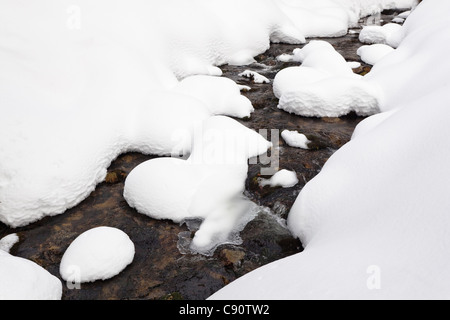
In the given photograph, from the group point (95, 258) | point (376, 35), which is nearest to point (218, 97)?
point (95, 258)

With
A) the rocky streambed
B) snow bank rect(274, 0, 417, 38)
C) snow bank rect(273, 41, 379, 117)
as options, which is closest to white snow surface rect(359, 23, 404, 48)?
snow bank rect(274, 0, 417, 38)

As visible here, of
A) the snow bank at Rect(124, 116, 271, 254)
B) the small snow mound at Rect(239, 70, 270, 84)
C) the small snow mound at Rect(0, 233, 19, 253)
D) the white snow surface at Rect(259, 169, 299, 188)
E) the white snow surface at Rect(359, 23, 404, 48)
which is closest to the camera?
the small snow mound at Rect(0, 233, 19, 253)

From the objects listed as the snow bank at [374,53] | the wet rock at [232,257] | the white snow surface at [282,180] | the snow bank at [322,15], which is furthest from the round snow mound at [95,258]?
the snow bank at [322,15]

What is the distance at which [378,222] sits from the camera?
2.55m

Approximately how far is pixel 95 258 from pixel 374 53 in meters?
7.73

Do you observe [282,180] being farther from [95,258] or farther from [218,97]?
[95,258]

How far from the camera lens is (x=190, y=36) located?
287 inches

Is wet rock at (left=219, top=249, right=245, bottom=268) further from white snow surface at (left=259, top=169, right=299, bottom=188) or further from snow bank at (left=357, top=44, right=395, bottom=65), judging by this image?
snow bank at (left=357, top=44, right=395, bottom=65)

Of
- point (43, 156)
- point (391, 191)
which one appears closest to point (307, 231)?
point (391, 191)

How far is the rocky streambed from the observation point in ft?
10.1

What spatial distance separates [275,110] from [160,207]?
127 inches

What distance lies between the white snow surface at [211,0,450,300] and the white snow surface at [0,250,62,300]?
4.53ft

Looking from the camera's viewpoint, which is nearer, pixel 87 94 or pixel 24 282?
pixel 24 282
